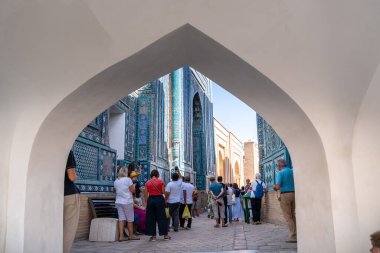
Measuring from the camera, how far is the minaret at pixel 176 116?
18.8m

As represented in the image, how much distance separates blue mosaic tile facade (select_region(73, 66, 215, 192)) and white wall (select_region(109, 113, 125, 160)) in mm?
106

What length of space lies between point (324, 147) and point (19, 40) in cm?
347

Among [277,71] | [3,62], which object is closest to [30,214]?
[3,62]

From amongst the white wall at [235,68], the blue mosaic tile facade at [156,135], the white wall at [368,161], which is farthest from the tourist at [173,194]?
the white wall at [368,161]

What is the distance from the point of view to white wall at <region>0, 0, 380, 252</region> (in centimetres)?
437

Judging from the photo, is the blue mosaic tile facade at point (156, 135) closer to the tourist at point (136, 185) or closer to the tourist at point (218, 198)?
the tourist at point (136, 185)

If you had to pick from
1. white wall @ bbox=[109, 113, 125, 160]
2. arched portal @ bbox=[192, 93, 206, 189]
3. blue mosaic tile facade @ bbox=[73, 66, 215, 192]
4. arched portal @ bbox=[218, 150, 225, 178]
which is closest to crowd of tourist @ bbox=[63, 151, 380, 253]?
blue mosaic tile facade @ bbox=[73, 66, 215, 192]

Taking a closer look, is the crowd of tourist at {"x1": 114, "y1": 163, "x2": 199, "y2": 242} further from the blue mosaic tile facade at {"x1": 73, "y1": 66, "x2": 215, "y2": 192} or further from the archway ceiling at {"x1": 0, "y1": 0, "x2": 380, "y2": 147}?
the archway ceiling at {"x1": 0, "y1": 0, "x2": 380, "y2": 147}

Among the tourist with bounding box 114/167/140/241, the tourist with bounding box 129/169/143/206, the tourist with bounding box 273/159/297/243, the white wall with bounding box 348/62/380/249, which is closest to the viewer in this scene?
the white wall with bounding box 348/62/380/249

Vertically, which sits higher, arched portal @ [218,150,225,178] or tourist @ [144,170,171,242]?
arched portal @ [218,150,225,178]

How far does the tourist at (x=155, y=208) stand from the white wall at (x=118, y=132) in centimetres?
449

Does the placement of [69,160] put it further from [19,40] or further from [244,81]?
[244,81]

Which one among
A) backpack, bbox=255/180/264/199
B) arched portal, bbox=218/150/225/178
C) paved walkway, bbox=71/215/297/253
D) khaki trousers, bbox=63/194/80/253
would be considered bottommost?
paved walkway, bbox=71/215/297/253

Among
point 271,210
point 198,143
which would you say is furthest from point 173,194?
point 198,143
